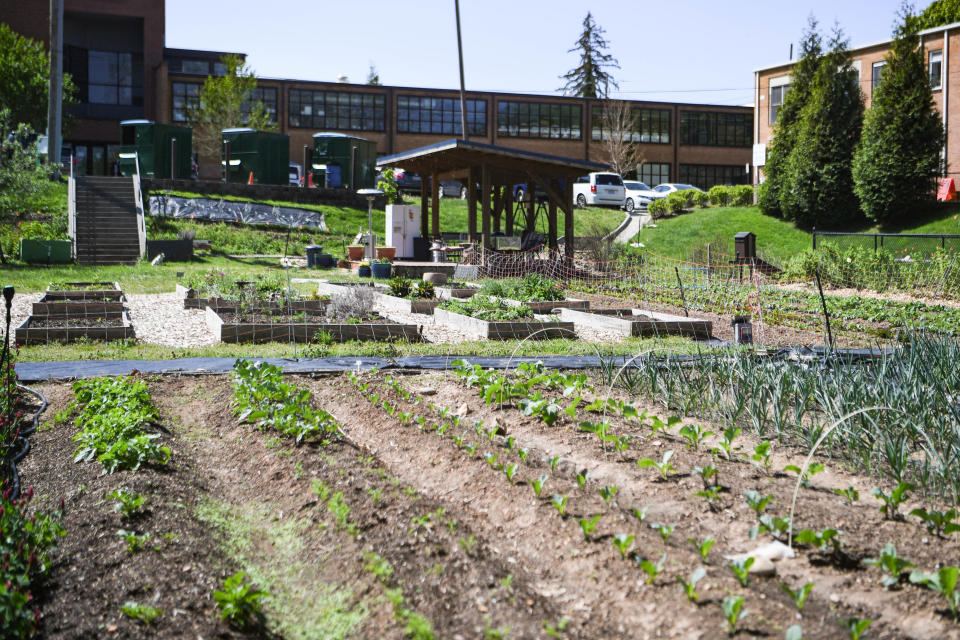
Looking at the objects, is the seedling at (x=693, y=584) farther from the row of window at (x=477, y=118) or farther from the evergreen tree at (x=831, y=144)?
the row of window at (x=477, y=118)

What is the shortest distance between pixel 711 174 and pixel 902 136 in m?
28.3

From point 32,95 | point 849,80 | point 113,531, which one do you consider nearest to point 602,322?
point 113,531

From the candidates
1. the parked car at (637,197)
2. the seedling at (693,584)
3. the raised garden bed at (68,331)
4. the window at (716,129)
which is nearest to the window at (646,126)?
the window at (716,129)

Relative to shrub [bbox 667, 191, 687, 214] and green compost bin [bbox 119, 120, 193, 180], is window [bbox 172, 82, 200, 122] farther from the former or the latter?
shrub [bbox 667, 191, 687, 214]

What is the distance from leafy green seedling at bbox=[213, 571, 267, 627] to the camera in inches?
132

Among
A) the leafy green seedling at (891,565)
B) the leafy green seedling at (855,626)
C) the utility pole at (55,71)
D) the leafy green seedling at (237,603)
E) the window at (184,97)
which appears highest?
the window at (184,97)

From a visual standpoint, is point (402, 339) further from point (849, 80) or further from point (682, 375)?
point (849, 80)

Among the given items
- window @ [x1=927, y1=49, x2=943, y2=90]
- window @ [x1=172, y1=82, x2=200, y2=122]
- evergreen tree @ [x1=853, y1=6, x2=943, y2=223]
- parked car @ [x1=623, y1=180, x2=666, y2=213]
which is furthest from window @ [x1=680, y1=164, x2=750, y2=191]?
window @ [x1=172, y1=82, x2=200, y2=122]

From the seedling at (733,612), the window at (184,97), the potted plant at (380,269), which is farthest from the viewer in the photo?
the window at (184,97)

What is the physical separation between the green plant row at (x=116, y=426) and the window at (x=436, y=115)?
45024 mm


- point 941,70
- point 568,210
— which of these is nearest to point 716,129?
point 941,70

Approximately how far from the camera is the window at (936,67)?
33.7 m

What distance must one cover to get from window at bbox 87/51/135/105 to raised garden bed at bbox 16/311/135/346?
39.2 meters

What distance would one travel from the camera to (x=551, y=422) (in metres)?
6.09
